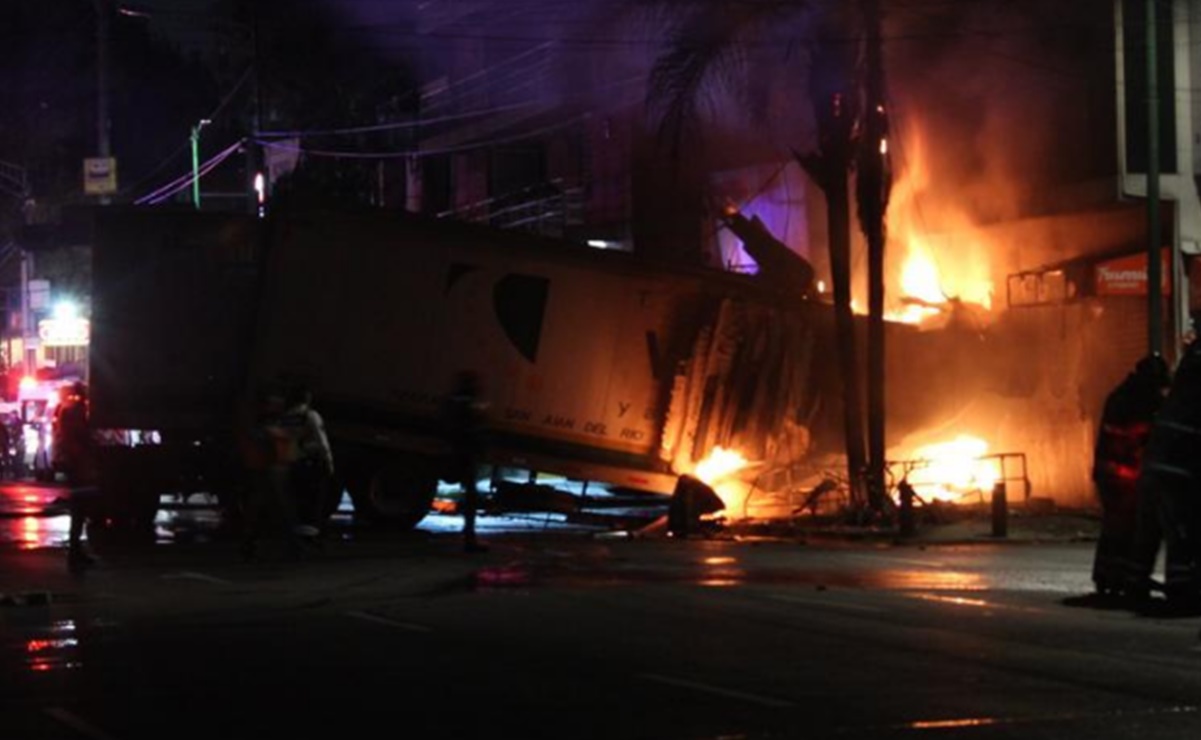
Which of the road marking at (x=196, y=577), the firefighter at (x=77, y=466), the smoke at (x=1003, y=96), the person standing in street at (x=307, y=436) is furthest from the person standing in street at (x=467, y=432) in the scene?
the smoke at (x=1003, y=96)

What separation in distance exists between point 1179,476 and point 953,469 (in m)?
13.0

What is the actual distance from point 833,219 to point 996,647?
12827 millimetres

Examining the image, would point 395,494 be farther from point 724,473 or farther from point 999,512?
point 999,512

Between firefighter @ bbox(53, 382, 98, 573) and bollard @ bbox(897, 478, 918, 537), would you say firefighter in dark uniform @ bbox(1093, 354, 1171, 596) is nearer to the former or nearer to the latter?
bollard @ bbox(897, 478, 918, 537)

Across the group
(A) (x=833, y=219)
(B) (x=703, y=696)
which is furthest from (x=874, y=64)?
(B) (x=703, y=696)

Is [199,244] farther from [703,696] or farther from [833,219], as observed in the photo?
[703,696]

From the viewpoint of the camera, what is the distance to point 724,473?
2306cm

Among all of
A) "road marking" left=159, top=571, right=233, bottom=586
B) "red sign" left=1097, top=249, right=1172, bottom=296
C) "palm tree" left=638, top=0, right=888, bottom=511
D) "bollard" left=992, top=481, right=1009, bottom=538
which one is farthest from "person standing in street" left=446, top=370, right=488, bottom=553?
"red sign" left=1097, top=249, right=1172, bottom=296

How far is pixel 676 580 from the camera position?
14.3m

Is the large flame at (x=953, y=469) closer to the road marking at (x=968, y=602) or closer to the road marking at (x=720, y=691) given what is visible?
the road marking at (x=968, y=602)

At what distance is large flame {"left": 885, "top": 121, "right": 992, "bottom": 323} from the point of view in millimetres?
26247

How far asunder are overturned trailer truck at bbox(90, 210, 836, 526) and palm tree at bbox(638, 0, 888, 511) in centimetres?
132

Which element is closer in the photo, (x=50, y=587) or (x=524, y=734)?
(x=524, y=734)

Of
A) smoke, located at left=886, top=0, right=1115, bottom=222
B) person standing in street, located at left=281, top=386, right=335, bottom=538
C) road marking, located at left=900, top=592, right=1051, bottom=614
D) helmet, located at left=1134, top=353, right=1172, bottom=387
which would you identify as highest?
smoke, located at left=886, top=0, right=1115, bottom=222
